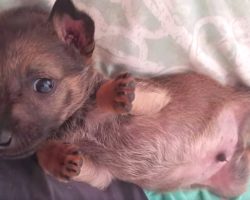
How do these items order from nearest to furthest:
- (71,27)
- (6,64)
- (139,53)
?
(6,64) < (71,27) < (139,53)

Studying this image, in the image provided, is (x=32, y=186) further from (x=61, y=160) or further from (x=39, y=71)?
(x=39, y=71)

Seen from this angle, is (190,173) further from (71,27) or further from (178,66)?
(71,27)

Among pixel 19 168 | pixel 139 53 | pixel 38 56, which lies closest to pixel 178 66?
pixel 139 53

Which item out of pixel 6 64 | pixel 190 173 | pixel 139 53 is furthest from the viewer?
pixel 190 173

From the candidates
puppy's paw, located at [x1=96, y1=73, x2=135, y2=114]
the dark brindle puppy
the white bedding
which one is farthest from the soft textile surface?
puppy's paw, located at [x1=96, y1=73, x2=135, y2=114]

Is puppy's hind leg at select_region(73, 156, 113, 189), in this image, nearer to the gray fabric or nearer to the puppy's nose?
the gray fabric

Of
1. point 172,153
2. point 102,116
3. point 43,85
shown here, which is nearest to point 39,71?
point 43,85

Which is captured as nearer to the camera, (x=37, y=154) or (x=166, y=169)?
(x=37, y=154)
